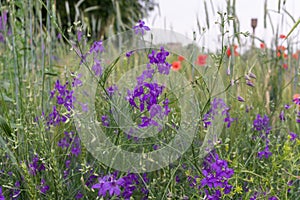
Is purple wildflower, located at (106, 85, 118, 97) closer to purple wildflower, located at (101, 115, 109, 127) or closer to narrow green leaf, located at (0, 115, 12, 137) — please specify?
purple wildflower, located at (101, 115, 109, 127)

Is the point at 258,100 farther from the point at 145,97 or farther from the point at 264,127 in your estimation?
the point at 145,97

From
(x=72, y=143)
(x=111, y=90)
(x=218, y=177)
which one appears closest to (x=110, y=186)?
(x=218, y=177)

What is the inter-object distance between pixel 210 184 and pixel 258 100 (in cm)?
118

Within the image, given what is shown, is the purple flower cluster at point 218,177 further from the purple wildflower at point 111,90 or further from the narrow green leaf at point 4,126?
the narrow green leaf at point 4,126

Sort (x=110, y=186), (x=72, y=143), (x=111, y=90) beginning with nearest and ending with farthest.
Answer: (x=110, y=186), (x=111, y=90), (x=72, y=143)

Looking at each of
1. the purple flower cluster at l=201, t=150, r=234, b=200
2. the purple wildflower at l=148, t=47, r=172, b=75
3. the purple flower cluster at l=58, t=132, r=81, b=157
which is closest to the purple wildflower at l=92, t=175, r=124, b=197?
the purple flower cluster at l=201, t=150, r=234, b=200

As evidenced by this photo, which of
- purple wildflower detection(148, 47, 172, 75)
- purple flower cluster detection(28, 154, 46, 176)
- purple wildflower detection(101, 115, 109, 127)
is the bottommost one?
purple flower cluster detection(28, 154, 46, 176)

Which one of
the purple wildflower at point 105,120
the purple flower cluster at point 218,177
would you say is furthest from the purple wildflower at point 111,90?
the purple flower cluster at point 218,177

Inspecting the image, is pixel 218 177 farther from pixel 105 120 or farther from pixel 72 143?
pixel 72 143

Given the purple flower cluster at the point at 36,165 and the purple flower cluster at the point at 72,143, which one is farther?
the purple flower cluster at the point at 72,143

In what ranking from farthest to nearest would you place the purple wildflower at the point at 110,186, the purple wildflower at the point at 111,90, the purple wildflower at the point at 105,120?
the purple wildflower at the point at 105,120
the purple wildflower at the point at 111,90
the purple wildflower at the point at 110,186

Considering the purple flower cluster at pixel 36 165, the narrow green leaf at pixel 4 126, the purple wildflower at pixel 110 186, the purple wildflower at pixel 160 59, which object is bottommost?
the purple flower cluster at pixel 36 165

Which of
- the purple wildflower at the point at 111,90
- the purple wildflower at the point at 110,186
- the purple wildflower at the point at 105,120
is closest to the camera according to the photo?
the purple wildflower at the point at 110,186

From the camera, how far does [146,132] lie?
3.84ft
